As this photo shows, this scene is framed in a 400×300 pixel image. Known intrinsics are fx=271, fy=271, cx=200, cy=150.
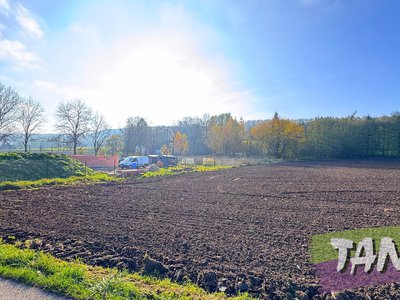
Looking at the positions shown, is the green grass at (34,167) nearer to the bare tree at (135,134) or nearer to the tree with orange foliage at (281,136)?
the tree with orange foliage at (281,136)

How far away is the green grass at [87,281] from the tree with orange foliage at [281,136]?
45346 millimetres

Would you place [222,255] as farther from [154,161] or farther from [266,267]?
[154,161]

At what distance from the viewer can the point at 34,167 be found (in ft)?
67.2

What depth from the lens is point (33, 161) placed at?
69.5 feet

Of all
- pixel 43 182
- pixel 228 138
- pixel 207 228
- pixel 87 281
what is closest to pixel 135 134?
pixel 228 138

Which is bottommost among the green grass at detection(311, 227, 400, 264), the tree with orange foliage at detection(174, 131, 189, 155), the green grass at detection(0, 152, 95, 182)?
the green grass at detection(311, 227, 400, 264)

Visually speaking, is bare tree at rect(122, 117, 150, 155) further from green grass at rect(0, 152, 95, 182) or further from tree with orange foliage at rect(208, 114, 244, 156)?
green grass at rect(0, 152, 95, 182)

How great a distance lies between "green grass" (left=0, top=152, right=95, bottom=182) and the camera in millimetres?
18875

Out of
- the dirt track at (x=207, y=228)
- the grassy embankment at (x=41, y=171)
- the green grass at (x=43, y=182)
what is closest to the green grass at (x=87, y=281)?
the dirt track at (x=207, y=228)

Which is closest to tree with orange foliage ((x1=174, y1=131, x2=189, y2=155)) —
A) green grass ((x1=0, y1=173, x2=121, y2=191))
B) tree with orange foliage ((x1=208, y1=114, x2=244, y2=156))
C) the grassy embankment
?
tree with orange foliage ((x1=208, y1=114, x2=244, y2=156))

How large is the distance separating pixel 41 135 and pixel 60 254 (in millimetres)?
53721

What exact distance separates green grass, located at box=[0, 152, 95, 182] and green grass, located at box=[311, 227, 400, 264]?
19.3 metres

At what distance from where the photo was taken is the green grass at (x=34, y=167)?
18875mm

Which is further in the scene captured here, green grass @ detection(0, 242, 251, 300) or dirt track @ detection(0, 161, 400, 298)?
dirt track @ detection(0, 161, 400, 298)
